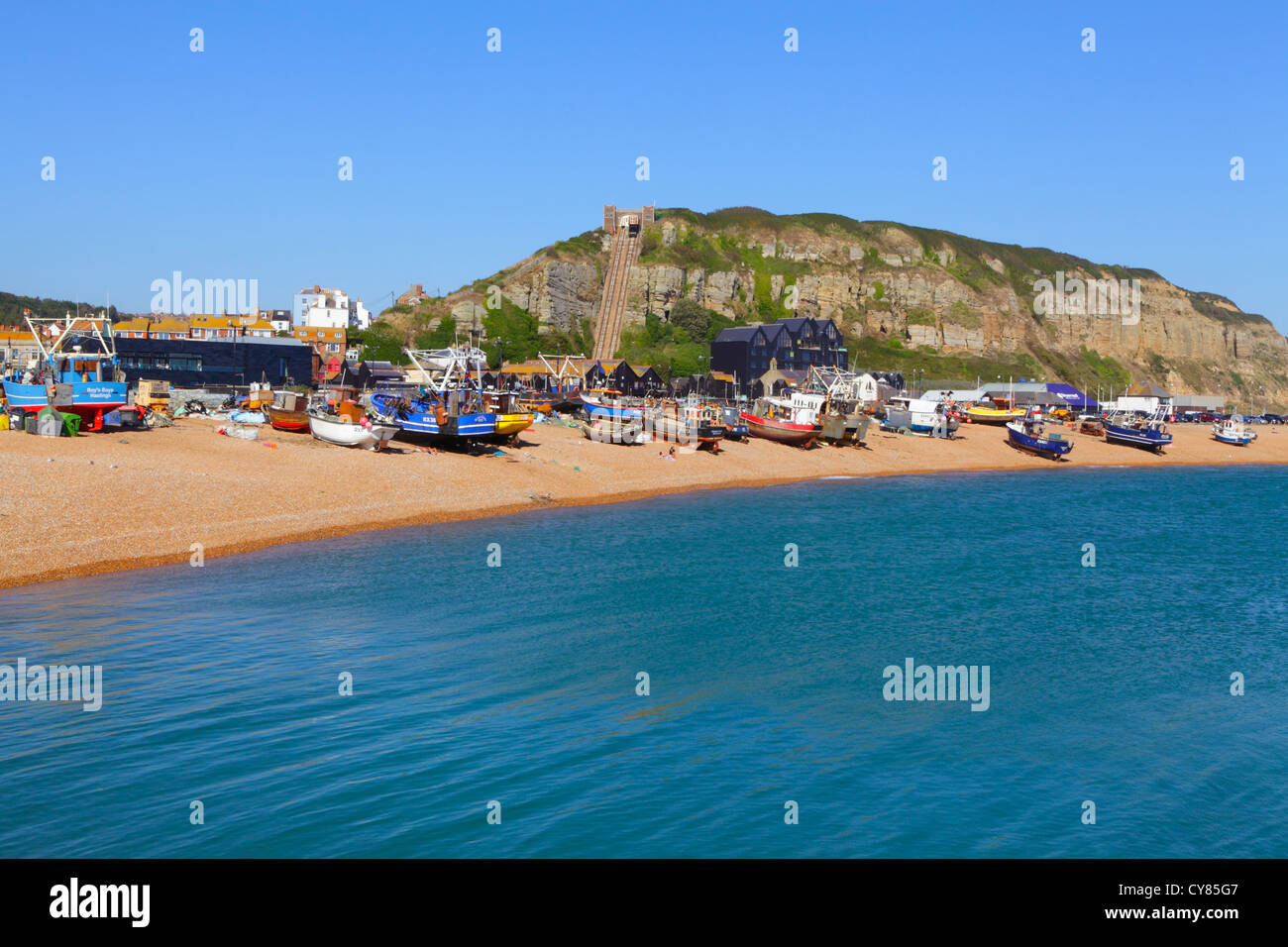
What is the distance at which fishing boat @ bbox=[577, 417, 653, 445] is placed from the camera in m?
64.8

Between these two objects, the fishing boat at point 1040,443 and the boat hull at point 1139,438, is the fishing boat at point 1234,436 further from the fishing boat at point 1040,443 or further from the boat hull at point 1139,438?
the fishing boat at point 1040,443

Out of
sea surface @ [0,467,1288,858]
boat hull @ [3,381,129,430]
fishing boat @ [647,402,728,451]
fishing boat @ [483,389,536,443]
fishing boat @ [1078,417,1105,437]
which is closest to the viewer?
sea surface @ [0,467,1288,858]

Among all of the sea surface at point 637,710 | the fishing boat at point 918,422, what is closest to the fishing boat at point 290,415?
the sea surface at point 637,710

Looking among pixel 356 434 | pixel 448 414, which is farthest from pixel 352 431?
pixel 448 414

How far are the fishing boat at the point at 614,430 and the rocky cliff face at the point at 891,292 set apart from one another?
73401 millimetres

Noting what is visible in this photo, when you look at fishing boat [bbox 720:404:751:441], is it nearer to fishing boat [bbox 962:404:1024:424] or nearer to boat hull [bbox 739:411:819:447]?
boat hull [bbox 739:411:819:447]

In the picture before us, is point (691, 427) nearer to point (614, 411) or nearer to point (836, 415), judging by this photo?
point (614, 411)

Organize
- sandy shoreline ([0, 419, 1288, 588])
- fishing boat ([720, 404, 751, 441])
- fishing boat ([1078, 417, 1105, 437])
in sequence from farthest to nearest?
fishing boat ([1078, 417, 1105, 437]), fishing boat ([720, 404, 751, 441]), sandy shoreline ([0, 419, 1288, 588])

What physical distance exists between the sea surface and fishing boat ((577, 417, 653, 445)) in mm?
29118

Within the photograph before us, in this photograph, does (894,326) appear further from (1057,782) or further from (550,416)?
(1057,782)

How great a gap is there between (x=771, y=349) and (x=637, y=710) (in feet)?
352

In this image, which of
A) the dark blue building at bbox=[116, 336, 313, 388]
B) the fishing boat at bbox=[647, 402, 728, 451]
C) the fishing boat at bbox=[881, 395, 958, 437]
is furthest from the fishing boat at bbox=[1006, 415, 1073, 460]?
the dark blue building at bbox=[116, 336, 313, 388]
